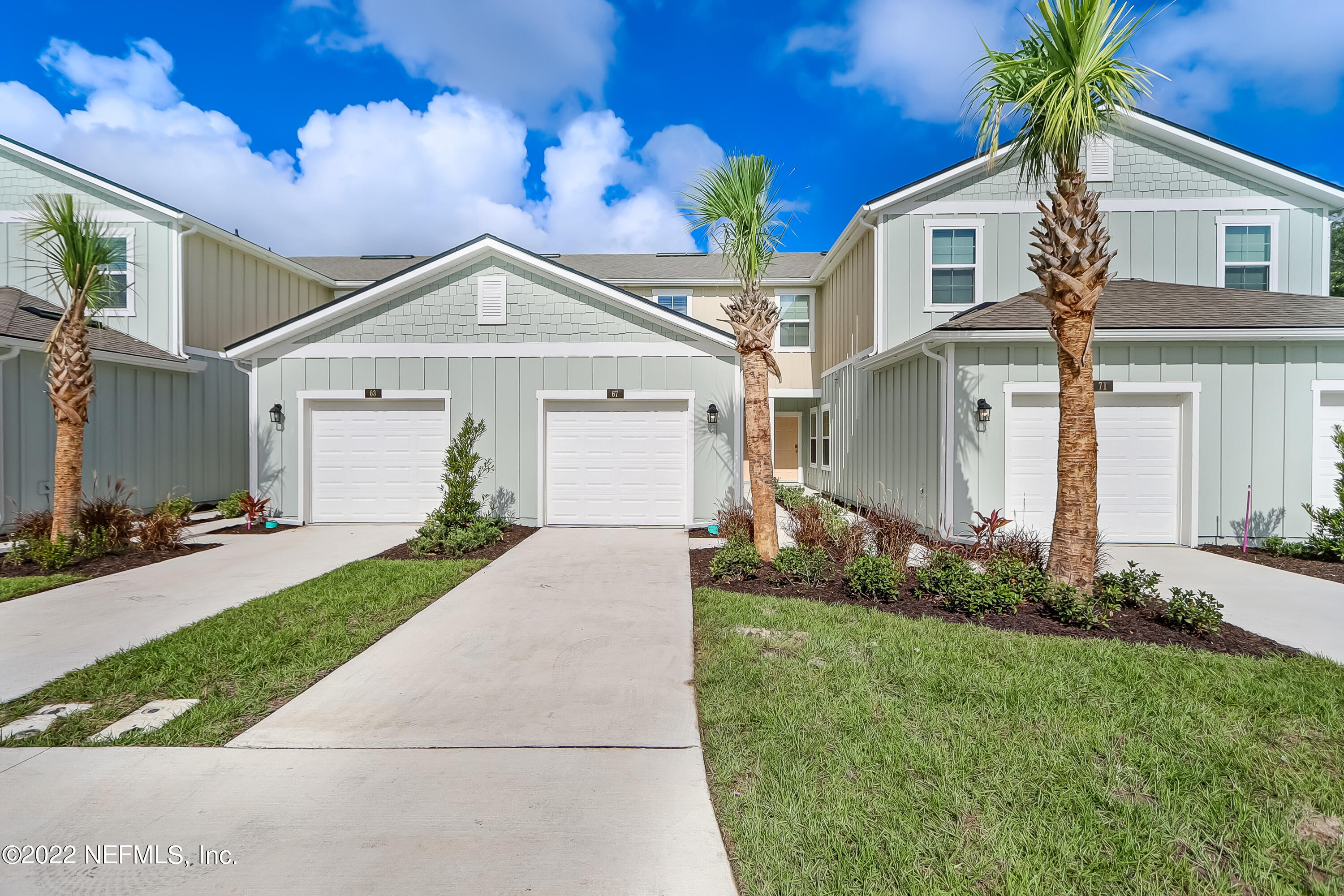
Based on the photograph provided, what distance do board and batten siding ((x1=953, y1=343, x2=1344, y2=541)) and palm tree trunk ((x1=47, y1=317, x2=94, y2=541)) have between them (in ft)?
40.0

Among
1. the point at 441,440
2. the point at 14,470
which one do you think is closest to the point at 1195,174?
the point at 441,440

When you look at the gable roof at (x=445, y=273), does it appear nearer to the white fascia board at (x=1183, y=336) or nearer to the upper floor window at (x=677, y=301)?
the white fascia board at (x=1183, y=336)

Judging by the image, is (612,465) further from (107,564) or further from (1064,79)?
(1064,79)

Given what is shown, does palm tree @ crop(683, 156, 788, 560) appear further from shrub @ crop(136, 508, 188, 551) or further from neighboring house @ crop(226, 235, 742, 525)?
shrub @ crop(136, 508, 188, 551)

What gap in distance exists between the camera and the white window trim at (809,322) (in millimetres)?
16984

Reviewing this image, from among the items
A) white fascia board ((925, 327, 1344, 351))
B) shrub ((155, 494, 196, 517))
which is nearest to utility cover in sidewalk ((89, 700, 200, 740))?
shrub ((155, 494, 196, 517))

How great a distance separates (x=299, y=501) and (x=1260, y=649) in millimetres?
12023

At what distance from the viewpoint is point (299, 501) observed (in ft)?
32.7

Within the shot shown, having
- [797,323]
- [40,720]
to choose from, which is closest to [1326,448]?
[797,323]

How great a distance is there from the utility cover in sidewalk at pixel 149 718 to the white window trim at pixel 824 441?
13428mm

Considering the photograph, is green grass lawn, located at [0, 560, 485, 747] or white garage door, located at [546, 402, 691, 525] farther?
white garage door, located at [546, 402, 691, 525]

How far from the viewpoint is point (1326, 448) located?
817cm

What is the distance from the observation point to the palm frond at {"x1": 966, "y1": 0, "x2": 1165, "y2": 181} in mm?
4918

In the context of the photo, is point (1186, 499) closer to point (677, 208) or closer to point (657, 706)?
point (677, 208)
